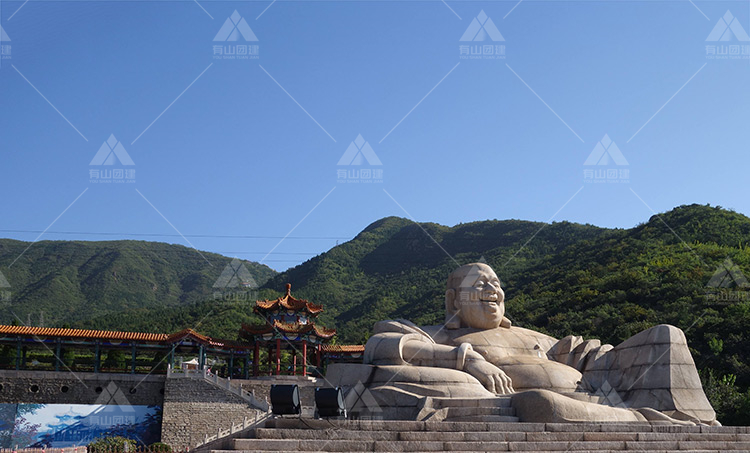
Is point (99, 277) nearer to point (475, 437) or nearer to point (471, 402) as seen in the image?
point (471, 402)

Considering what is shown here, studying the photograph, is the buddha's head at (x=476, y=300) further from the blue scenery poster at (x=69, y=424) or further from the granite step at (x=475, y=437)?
the blue scenery poster at (x=69, y=424)

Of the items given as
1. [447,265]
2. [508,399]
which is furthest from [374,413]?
[447,265]

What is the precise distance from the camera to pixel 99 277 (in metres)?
58.1

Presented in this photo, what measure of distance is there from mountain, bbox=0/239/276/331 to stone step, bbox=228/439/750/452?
1572 inches

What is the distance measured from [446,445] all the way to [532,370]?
3.20 m

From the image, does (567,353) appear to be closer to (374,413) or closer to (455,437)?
(374,413)

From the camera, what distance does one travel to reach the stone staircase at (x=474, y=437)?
713 cm

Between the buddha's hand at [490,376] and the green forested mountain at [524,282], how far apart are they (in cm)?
1314

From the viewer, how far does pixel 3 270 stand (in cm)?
5647

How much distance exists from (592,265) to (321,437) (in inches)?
1238

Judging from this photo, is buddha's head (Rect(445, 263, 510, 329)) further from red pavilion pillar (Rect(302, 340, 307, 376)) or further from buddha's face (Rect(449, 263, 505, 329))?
red pavilion pillar (Rect(302, 340, 307, 376))

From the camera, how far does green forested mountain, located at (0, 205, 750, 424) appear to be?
1049 inches

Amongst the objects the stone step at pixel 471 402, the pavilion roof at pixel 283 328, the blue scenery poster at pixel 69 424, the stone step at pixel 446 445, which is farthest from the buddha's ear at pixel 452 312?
the pavilion roof at pixel 283 328

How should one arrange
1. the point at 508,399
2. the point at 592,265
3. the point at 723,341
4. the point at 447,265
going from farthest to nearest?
the point at 447,265 < the point at 592,265 < the point at 723,341 < the point at 508,399
